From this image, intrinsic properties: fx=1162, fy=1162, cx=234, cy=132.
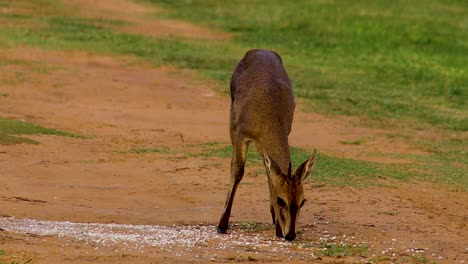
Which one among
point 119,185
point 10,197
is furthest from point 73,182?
point 10,197

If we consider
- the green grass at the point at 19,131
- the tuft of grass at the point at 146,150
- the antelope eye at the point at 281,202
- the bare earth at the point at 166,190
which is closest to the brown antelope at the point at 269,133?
the antelope eye at the point at 281,202

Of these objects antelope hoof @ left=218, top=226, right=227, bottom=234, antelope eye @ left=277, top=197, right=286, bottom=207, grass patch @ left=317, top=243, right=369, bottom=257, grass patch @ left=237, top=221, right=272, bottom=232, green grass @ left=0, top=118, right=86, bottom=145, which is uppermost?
antelope eye @ left=277, top=197, right=286, bottom=207

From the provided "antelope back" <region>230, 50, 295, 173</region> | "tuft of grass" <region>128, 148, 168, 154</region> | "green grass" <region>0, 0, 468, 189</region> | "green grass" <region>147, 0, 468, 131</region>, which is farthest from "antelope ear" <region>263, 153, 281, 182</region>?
"green grass" <region>147, 0, 468, 131</region>

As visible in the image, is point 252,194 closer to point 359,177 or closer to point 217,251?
point 359,177

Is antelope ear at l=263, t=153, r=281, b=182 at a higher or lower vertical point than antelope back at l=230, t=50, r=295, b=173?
lower

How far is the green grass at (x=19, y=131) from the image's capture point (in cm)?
1261

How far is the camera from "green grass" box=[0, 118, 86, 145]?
1261cm

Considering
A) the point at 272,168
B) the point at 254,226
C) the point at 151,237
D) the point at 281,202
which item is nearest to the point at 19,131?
the point at 254,226

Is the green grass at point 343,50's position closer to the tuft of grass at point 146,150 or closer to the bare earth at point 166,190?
the tuft of grass at point 146,150

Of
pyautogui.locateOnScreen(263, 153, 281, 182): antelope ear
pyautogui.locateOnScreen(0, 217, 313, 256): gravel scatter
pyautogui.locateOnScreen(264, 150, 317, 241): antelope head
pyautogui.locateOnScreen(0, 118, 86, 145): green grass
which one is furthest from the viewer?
pyautogui.locateOnScreen(0, 118, 86, 145): green grass

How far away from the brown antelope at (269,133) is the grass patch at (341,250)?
269 millimetres

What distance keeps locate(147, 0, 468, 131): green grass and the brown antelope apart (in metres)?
6.80

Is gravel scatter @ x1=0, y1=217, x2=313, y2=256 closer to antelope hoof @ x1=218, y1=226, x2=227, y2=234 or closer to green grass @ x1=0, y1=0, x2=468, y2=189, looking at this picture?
antelope hoof @ x1=218, y1=226, x2=227, y2=234

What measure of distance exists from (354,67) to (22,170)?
1094cm
